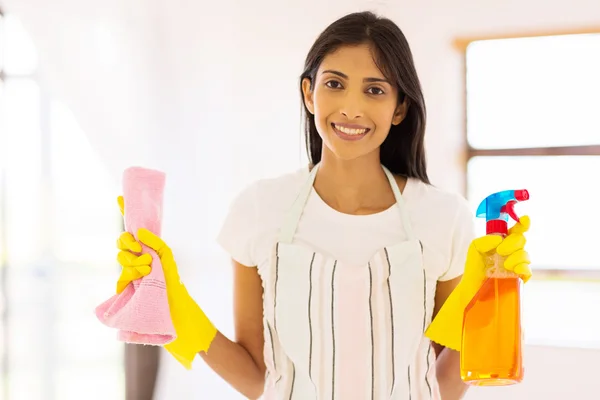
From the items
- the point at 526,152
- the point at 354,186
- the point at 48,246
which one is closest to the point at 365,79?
the point at 354,186

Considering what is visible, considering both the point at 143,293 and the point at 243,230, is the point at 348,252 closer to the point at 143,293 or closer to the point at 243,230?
the point at 243,230

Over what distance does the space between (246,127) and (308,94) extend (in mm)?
857

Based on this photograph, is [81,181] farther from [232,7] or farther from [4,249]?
[232,7]

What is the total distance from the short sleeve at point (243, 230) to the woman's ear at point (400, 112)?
253 millimetres

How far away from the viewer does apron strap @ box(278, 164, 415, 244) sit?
106cm

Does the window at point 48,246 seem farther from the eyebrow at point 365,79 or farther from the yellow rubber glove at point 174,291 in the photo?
the eyebrow at point 365,79

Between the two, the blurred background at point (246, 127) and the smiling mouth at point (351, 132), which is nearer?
the smiling mouth at point (351, 132)

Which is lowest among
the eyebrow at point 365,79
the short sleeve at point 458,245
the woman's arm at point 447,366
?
the woman's arm at point 447,366

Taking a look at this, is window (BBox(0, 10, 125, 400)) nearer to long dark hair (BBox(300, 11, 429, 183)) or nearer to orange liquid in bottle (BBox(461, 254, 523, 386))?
long dark hair (BBox(300, 11, 429, 183))

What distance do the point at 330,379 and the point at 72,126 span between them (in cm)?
143

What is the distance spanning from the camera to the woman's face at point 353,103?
1003 mm

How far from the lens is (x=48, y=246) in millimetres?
2209

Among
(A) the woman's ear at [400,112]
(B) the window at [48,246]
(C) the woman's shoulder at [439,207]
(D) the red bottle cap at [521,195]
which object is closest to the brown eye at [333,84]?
(A) the woman's ear at [400,112]

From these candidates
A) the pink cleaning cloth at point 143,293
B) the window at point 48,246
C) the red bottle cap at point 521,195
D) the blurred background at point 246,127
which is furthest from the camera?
the window at point 48,246
